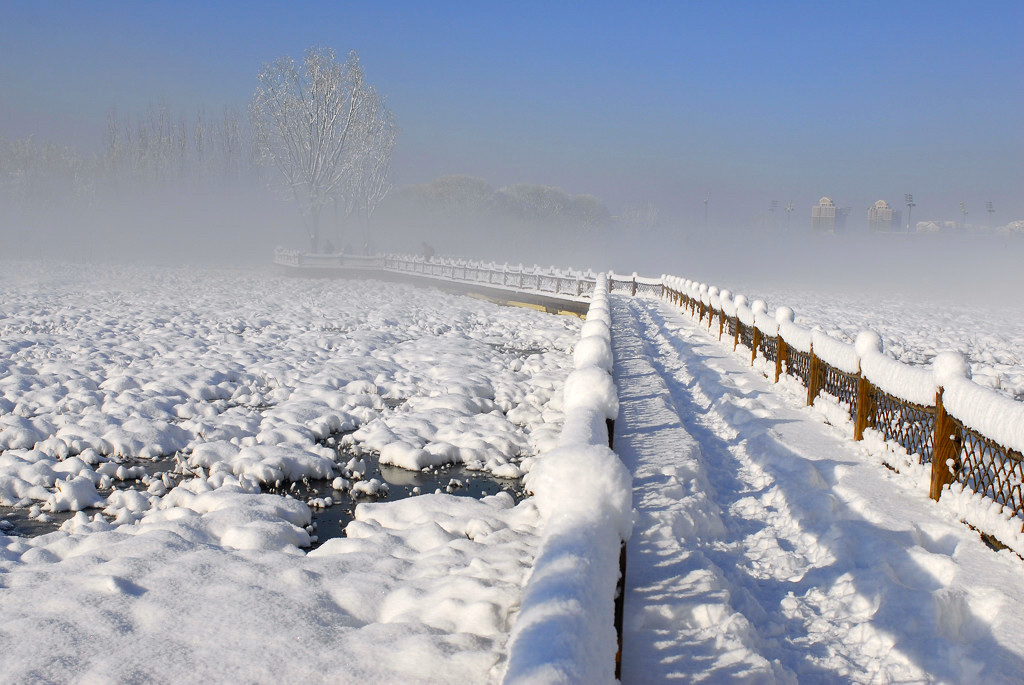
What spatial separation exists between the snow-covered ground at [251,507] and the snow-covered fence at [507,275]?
16.1 metres

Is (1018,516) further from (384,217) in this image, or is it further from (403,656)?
(384,217)

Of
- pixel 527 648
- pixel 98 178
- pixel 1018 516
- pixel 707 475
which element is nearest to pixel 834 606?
pixel 1018 516

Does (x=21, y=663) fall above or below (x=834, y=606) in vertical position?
below

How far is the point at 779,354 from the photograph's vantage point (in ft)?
38.1

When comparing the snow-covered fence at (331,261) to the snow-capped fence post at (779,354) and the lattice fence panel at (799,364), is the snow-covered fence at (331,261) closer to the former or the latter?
the snow-capped fence post at (779,354)

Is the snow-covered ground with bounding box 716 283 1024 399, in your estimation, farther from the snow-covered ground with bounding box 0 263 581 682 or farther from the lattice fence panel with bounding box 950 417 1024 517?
the snow-covered ground with bounding box 0 263 581 682

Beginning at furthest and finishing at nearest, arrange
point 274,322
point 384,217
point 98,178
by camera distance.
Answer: point 384,217 → point 98,178 → point 274,322

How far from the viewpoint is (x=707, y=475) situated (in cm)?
679

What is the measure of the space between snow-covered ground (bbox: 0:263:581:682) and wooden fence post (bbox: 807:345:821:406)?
3516mm

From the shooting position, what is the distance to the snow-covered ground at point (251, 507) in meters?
3.72

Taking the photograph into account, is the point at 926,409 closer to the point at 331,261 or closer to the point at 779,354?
the point at 779,354

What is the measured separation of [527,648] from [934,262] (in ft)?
332

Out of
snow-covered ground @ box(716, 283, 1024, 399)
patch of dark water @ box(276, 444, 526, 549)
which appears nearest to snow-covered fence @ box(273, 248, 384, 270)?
snow-covered ground @ box(716, 283, 1024, 399)

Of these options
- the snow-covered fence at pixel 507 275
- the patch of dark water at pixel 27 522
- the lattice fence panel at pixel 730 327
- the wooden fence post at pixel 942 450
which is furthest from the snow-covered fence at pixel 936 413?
the snow-covered fence at pixel 507 275
